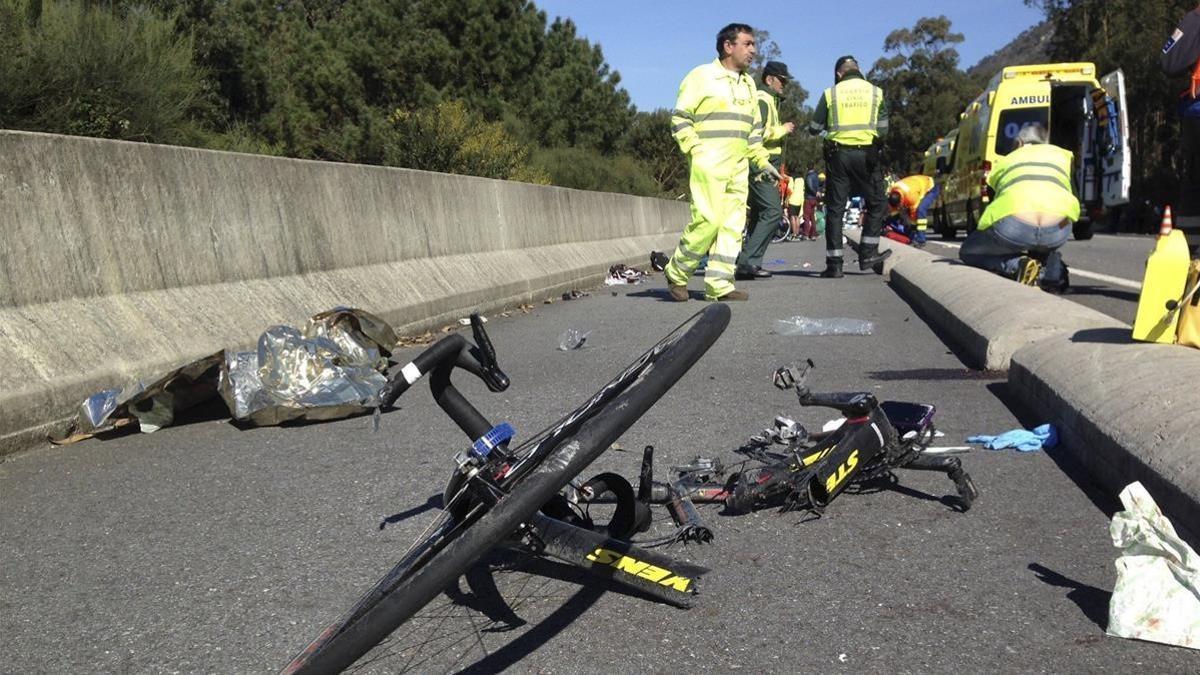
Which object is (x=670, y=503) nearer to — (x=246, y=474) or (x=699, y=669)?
(x=699, y=669)

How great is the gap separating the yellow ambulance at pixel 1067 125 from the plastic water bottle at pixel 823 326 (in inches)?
419

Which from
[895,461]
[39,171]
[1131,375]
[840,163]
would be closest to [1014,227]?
[840,163]

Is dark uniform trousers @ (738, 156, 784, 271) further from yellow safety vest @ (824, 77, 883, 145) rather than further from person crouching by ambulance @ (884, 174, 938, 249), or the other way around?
person crouching by ambulance @ (884, 174, 938, 249)

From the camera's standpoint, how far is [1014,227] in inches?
410

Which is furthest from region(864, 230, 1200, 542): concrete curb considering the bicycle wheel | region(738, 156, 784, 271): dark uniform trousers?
region(738, 156, 784, 271): dark uniform trousers

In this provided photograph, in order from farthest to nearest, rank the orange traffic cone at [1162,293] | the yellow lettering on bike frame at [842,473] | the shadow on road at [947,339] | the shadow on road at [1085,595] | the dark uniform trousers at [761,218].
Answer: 1. the dark uniform trousers at [761,218]
2. the shadow on road at [947,339]
3. the orange traffic cone at [1162,293]
4. the yellow lettering on bike frame at [842,473]
5. the shadow on road at [1085,595]

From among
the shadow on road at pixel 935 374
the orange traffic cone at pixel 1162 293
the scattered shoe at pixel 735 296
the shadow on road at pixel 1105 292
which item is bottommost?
the shadow on road at pixel 1105 292

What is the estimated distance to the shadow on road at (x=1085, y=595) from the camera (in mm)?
2829

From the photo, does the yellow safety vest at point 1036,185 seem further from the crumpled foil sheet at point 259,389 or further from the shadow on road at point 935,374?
the crumpled foil sheet at point 259,389

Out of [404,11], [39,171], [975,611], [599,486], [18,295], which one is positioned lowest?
[975,611]

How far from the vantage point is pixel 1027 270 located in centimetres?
1029

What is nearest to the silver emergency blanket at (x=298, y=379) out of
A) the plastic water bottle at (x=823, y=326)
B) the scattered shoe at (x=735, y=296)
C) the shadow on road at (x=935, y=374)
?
the shadow on road at (x=935, y=374)

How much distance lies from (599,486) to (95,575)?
148cm

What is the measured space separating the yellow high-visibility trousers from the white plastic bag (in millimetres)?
7898
